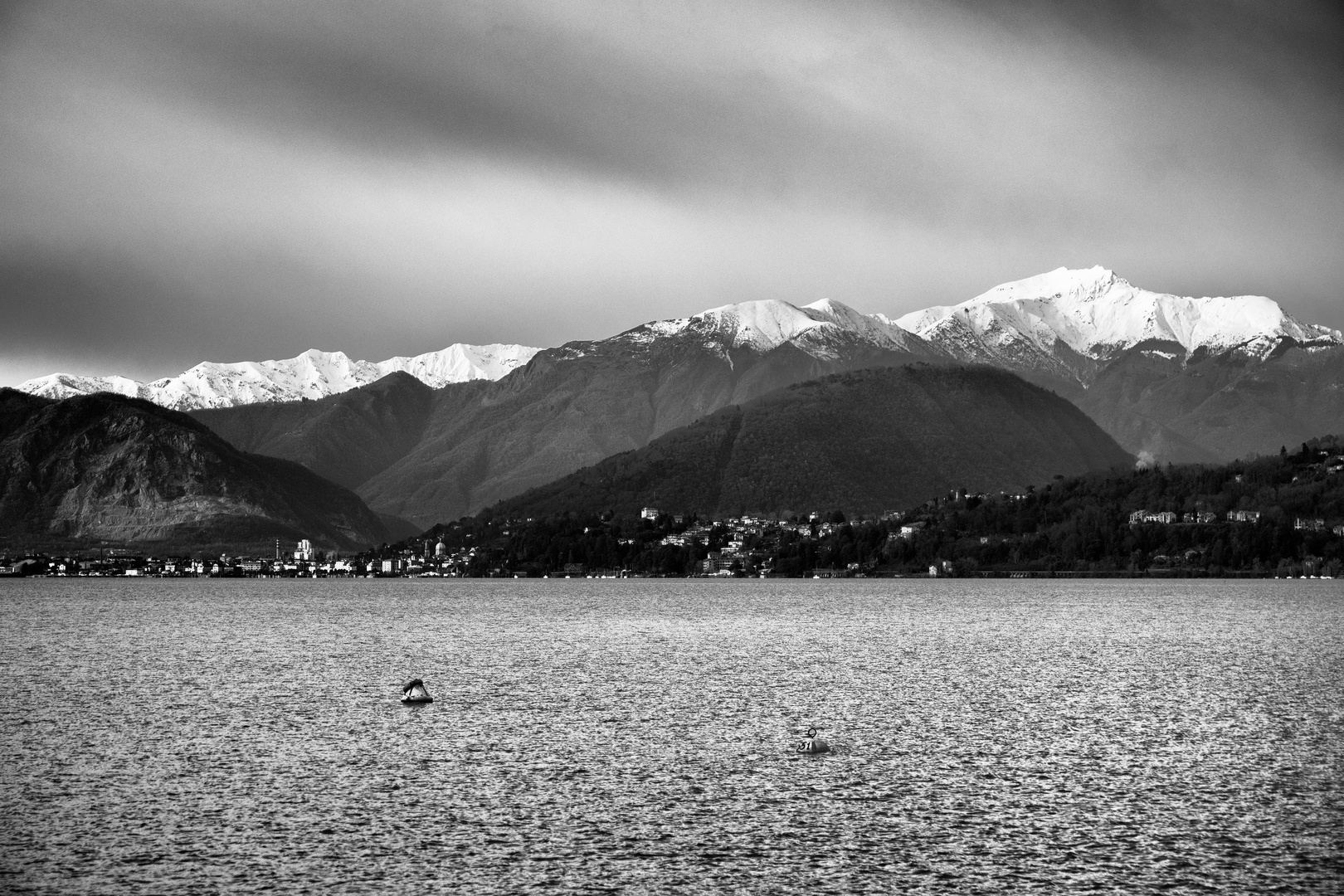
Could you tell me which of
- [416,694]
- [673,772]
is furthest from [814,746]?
[416,694]

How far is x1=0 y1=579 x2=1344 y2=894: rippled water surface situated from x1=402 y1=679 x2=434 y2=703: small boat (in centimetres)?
89

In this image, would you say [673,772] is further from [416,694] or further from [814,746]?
[416,694]

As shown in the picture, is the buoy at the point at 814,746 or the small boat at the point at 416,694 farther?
the small boat at the point at 416,694

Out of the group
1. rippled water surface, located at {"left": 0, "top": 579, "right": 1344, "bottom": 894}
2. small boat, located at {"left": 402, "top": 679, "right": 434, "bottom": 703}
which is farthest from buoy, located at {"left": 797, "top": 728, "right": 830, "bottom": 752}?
small boat, located at {"left": 402, "top": 679, "right": 434, "bottom": 703}

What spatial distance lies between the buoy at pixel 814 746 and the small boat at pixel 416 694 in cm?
2146

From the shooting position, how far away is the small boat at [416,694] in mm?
63719

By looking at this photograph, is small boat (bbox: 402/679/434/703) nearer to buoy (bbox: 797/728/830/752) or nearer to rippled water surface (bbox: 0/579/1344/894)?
rippled water surface (bbox: 0/579/1344/894)

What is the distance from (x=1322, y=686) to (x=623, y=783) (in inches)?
1758

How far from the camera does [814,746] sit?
161 feet

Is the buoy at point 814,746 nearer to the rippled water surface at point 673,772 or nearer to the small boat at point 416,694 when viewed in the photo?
the rippled water surface at point 673,772

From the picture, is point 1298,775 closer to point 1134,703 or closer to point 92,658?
point 1134,703

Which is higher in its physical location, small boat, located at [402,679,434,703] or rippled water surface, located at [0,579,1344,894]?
small boat, located at [402,679,434,703]

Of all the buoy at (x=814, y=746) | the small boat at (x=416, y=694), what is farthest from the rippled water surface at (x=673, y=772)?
the buoy at (x=814, y=746)

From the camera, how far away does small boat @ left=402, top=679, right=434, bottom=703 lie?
63.7 metres
